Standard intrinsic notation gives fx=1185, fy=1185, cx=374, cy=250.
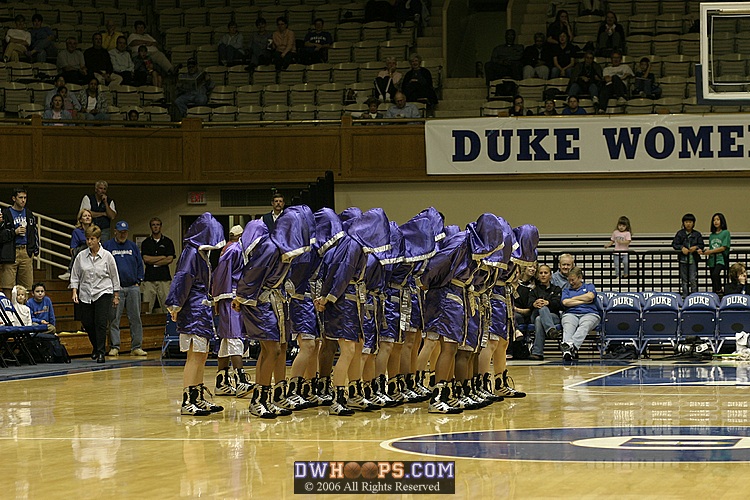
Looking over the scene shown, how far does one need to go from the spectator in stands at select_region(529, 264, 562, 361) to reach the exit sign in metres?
7.87

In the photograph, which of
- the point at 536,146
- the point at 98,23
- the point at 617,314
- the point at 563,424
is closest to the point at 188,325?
the point at 563,424

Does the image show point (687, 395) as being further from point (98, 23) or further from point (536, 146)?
point (98, 23)

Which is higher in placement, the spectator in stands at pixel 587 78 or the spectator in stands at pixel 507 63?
the spectator in stands at pixel 507 63

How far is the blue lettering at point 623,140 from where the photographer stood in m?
21.4

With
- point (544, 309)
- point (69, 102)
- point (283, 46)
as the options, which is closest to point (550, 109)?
point (544, 309)

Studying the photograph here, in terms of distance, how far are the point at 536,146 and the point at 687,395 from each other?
10.1m

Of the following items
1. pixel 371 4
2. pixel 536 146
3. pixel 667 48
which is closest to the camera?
pixel 536 146

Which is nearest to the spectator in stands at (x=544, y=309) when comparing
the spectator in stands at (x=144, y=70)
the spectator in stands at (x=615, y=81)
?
the spectator in stands at (x=615, y=81)

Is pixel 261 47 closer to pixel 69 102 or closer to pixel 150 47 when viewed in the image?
pixel 150 47

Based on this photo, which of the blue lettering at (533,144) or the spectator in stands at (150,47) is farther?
the spectator in stands at (150,47)

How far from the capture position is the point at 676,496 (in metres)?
6.32

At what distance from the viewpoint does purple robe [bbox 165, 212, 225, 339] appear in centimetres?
1066

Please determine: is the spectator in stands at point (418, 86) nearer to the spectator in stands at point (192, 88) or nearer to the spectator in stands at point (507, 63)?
the spectator in stands at point (507, 63)

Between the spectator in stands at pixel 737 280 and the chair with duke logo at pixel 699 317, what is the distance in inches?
17.4
